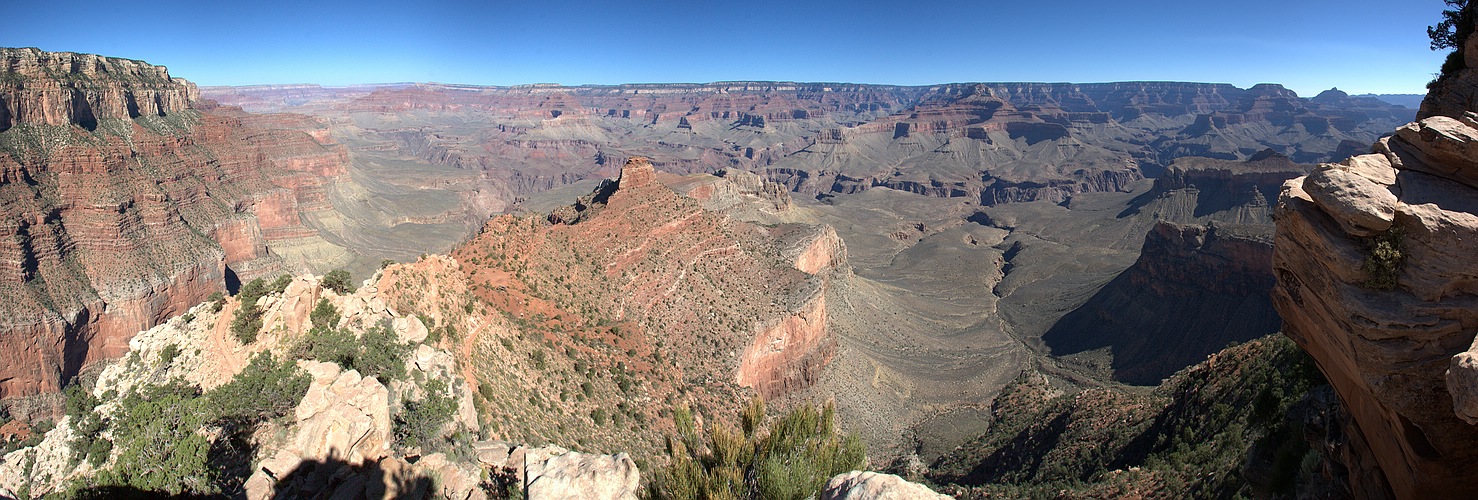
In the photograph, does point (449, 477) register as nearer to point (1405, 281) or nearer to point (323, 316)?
point (323, 316)

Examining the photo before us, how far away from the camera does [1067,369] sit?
57.8 m

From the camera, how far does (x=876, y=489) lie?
10.6 m

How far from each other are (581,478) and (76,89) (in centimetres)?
9367

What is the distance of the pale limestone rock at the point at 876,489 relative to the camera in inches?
409

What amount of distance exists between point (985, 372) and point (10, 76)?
97.8 metres

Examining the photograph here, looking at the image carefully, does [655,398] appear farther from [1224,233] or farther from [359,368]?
[1224,233]

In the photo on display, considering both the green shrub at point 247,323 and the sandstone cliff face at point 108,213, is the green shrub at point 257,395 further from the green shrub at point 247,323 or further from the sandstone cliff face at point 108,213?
the sandstone cliff face at point 108,213

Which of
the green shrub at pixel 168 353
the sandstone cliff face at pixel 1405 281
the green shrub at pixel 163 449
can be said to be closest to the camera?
the sandstone cliff face at pixel 1405 281

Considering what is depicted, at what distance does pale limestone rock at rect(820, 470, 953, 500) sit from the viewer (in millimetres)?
10391

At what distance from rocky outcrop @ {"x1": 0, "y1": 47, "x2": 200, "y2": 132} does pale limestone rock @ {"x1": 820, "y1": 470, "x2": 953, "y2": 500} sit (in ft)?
296

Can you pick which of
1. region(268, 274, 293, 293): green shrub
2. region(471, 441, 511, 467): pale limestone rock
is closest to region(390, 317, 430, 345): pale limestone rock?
region(471, 441, 511, 467): pale limestone rock

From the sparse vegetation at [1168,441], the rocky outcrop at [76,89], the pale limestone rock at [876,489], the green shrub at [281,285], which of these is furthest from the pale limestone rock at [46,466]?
the rocky outcrop at [76,89]

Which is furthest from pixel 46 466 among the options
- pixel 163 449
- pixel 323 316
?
pixel 323 316

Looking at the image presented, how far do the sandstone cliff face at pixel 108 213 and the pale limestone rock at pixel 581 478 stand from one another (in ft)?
188
